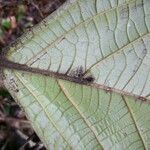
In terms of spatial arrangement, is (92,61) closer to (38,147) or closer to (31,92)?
(31,92)

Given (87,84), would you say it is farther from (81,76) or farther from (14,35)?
(14,35)

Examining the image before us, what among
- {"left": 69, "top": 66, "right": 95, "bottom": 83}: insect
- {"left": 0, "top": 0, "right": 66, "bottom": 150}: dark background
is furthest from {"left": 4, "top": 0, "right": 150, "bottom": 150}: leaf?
{"left": 0, "top": 0, "right": 66, "bottom": 150}: dark background

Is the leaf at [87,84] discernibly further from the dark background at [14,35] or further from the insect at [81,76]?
the dark background at [14,35]

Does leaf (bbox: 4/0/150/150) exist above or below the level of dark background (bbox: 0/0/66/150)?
below

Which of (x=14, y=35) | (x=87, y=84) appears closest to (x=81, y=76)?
(x=87, y=84)

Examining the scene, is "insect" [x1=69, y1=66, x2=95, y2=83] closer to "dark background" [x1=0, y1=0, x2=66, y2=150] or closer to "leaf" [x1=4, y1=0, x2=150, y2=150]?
"leaf" [x1=4, y1=0, x2=150, y2=150]

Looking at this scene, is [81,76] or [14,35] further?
[14,35]

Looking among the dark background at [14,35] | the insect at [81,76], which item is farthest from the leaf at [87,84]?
the dark background at [14,35]
